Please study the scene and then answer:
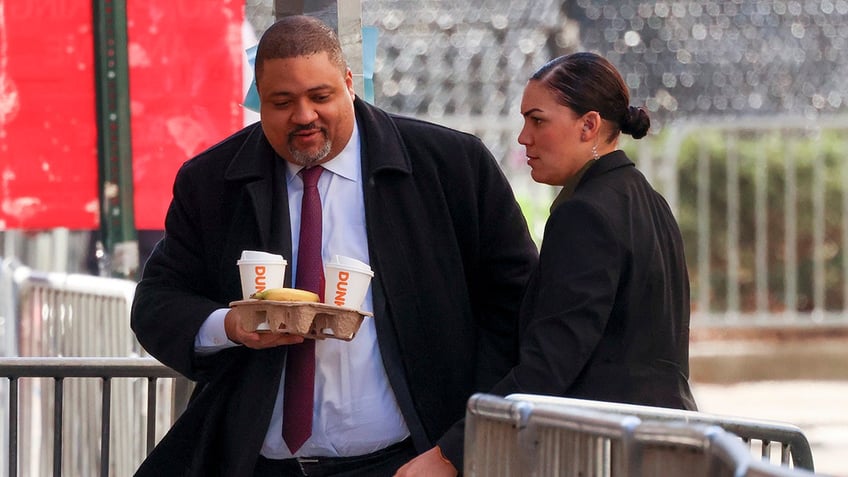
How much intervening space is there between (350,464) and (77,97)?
96.1 inches

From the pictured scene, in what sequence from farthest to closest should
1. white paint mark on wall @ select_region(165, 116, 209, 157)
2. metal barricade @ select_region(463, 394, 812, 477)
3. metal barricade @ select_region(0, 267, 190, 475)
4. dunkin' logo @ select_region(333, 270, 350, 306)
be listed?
white paint mark on wall @ select_region(165, 116, 209, 157)
metal barricade @ select_region(0, 267, 190, 475)
dunkin' logo @ select_region(333, 270, 350, 306)
metal barricade @ select_region(463, 394, 812, 477)

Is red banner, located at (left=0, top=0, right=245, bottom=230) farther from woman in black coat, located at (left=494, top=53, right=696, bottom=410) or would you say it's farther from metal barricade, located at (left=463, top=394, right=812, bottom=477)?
metal barricade, located at (left=463, top=394, right=812, bottom=477)

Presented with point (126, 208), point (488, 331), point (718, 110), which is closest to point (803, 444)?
point (488, 331)

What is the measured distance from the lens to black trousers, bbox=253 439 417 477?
11.2 ft

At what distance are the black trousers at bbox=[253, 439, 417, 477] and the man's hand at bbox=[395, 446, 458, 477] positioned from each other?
0.26 m

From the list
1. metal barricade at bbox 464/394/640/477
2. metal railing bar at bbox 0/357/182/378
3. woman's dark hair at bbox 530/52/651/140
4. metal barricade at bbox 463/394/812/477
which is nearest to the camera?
metal barricade at bbox 463/394/812/477

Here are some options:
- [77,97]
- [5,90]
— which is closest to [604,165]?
[77,97]

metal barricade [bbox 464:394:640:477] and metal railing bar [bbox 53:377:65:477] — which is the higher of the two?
metal barricade [bbox 464:394:640:477]

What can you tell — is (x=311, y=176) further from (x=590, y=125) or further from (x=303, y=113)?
(x=590, y=125)

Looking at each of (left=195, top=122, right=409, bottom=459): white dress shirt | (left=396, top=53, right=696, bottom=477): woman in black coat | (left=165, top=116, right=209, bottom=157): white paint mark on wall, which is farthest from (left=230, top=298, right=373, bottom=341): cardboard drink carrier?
(left=165, top=116, right=209, bottom=157): white paint mark on wall

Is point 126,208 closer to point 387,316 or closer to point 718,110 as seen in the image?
point 387,316

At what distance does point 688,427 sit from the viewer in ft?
7.29

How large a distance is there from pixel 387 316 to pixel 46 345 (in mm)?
2904

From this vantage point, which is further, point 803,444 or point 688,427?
point 803,444
